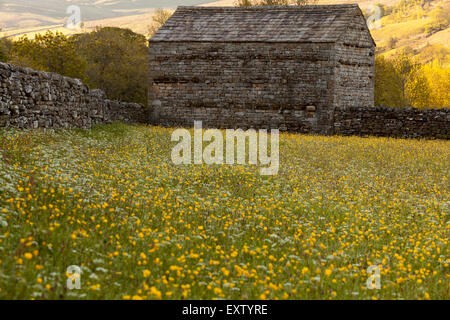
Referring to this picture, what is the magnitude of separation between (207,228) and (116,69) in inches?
1508

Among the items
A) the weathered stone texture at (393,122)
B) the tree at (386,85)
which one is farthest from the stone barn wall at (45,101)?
the tree at (386,85)

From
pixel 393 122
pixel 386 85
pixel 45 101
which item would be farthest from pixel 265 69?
pixel 386 85

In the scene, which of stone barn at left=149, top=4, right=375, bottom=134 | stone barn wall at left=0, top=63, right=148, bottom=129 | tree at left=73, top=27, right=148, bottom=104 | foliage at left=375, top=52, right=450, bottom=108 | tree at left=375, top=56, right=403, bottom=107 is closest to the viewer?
stone barn wall at left=0, top=63, right=148, bottom=129

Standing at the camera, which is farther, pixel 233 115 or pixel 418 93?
pixel 418 93

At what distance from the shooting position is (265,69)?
29750 mm

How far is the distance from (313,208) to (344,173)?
4.84 meters

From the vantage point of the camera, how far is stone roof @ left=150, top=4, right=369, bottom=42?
29578 millimetres

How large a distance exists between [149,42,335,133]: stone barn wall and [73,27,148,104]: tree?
41.5 ft

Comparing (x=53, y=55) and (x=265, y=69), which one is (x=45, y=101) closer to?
(x=265, y=69)

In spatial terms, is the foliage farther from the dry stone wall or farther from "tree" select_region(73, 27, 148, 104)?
the dry stone wall

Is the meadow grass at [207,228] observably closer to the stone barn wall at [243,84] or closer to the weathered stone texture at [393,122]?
the weathered stone texture at [393,122]

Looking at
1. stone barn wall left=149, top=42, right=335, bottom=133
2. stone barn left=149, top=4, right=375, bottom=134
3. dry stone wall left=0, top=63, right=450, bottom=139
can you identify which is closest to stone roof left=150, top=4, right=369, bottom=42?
stone barn left=149, top=4, right=375, bottom=134

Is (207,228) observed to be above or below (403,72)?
below
